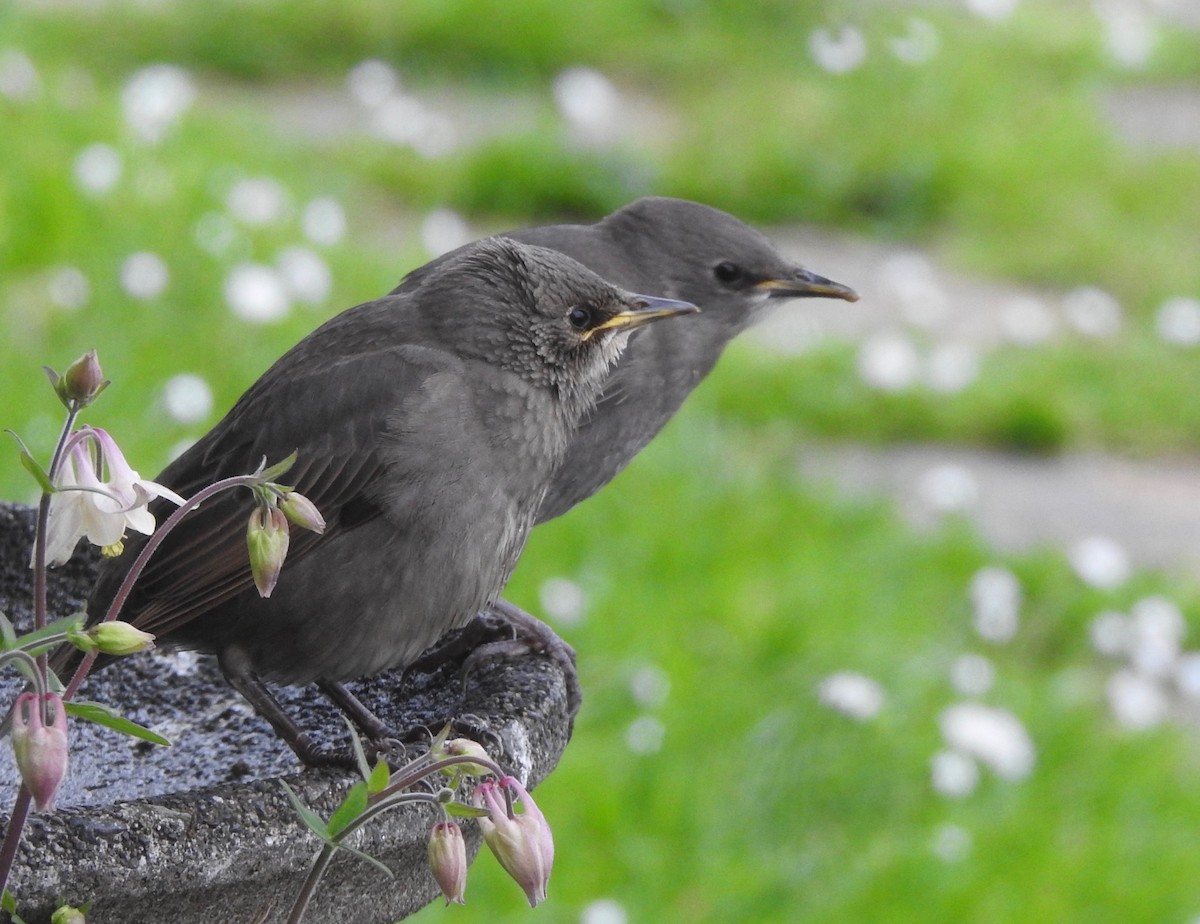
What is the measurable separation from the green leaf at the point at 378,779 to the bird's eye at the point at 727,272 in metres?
1.88

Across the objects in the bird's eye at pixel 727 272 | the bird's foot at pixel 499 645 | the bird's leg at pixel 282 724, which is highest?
the bird's eye at pixel 727 272

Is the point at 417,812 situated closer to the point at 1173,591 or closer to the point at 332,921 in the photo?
the point at 332,921

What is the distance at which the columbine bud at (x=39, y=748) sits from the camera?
136 centimetres

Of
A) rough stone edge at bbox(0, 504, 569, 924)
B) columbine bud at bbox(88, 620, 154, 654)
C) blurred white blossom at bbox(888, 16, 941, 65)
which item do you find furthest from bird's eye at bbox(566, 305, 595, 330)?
blurred white blossom at bbox(888, 16, 941, 65)

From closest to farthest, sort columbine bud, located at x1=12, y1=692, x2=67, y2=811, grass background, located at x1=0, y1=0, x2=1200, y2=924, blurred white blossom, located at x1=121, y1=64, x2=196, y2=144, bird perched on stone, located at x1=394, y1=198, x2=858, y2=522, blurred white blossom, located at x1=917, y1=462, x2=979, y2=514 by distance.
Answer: columbine bud, located at x1=12, y1=692, x2=67, y2=811, bird perched on stone, located at x1=394, y1=198, x2=858, y2=522, grass background, located at x1=0, y1=0, x2=1200, y2=924, blurred white blossom, located at x1=917, y1=462, x2=979, y2=514, blurred white blossom, located at x1=121, y1=64, x2=196, y2=144

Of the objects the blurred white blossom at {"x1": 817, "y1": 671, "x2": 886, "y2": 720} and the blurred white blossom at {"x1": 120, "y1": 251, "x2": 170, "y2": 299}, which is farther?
the blurred white blossom at {"x1": 120, "y1": 251, "x2": 170, "y2": 299}

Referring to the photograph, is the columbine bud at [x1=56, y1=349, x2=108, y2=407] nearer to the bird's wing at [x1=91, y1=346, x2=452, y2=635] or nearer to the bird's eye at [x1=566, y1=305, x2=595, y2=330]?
the bird's wing at [x1=91, y1=346, x2=452, y2=635]

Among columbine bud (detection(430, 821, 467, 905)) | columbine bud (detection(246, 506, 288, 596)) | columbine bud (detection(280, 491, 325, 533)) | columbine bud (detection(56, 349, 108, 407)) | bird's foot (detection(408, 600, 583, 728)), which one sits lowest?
bird's foot (detection(408, 600, 583, 728))

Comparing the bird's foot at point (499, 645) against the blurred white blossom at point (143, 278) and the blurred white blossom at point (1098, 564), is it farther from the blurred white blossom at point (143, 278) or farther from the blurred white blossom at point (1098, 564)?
the blurred white blossom at point (1098, 564)

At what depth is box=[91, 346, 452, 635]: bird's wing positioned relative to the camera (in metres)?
2.14

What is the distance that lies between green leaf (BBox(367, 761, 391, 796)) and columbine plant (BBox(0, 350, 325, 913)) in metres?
0.17

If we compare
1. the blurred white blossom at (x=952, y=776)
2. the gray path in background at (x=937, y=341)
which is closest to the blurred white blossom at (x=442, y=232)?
the gray path in background at (x=937, y=341)

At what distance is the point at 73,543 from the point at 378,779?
0.39 meters

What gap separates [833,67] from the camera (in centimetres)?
693
